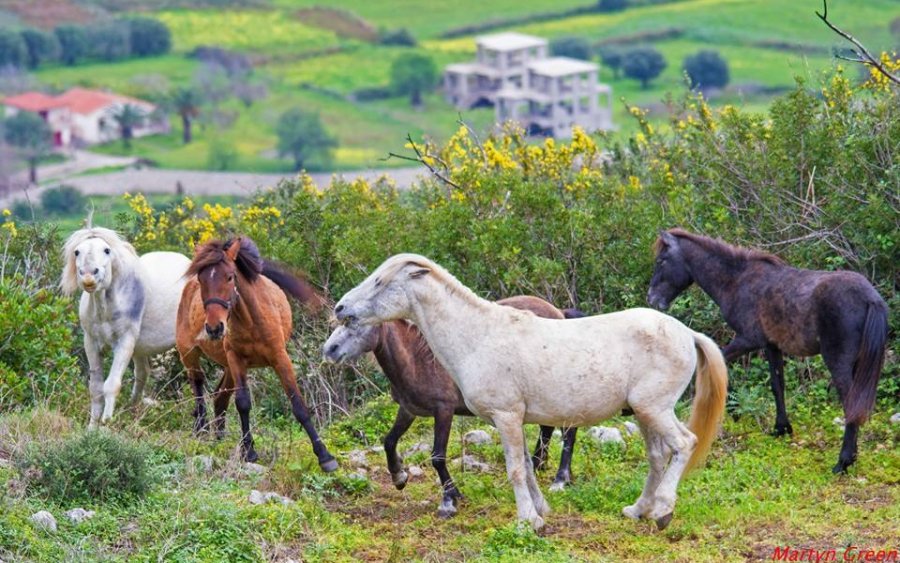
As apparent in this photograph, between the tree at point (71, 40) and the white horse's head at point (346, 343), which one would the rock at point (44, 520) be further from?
the tree at point (71, 40)

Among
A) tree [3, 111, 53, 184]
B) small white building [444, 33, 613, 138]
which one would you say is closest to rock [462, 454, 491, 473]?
small white building [444, 33, 613, 138]

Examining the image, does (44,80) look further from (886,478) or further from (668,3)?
(886,478)

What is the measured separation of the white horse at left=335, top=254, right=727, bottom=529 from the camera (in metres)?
8.77

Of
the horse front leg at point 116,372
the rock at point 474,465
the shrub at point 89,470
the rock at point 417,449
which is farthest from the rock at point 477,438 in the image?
the horse front leg at point 116,372

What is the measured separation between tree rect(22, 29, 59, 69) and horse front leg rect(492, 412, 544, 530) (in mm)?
83707

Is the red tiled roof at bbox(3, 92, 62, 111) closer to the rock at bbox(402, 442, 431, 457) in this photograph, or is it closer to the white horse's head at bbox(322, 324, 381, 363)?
the rock at bbox(402, 442, 431, 457)

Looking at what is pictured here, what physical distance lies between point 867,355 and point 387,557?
400 cm

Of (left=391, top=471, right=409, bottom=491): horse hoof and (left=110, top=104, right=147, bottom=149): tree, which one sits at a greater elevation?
(left=391, top=471, right=409, bottom=491): horse hoof

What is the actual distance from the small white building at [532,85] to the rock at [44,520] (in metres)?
50.3

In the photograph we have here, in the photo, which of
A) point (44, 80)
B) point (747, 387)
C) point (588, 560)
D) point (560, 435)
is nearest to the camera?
point (588, 560)

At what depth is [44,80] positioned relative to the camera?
84.6 metres

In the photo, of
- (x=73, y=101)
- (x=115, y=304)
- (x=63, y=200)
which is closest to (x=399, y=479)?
(x=115, y=304)

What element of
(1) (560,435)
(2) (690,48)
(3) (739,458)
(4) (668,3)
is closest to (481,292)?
(1) (560,435)

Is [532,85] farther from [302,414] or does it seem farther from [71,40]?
[302,414]
